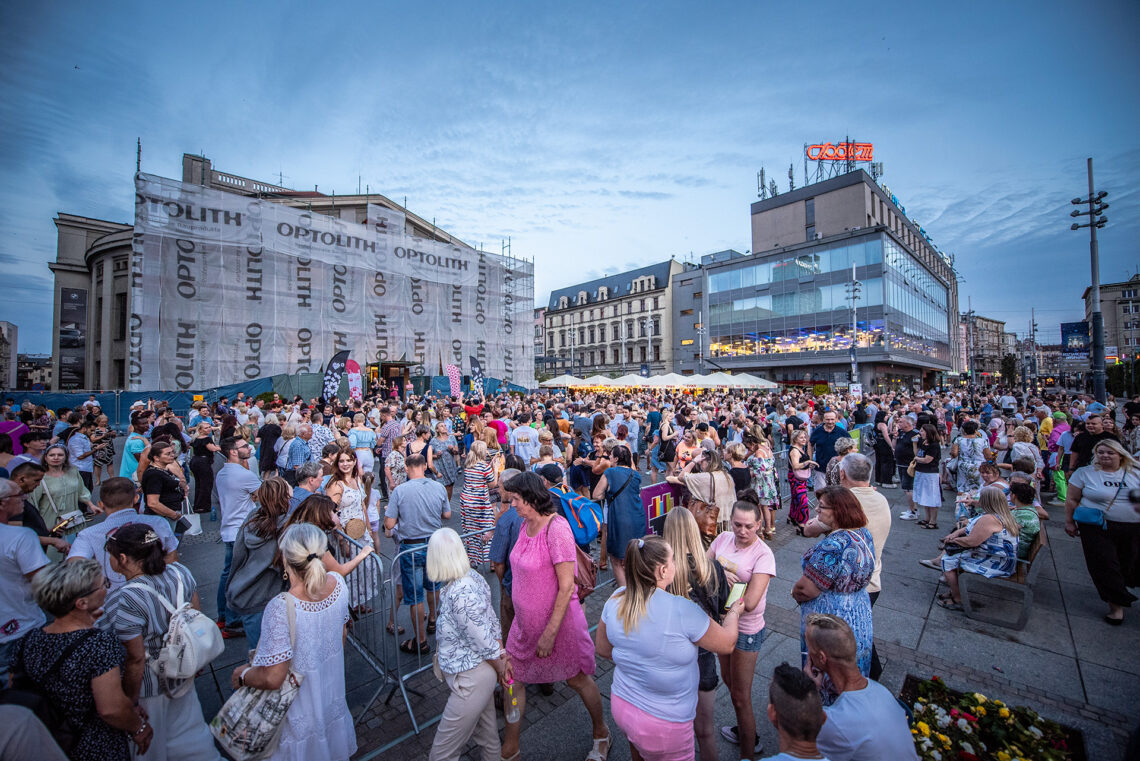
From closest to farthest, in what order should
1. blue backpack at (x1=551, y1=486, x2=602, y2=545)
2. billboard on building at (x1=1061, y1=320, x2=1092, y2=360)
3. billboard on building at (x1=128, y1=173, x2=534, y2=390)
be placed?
blue backpack at (x1=551, y1=486, x2=602, y2=545) → billboard on building at (x1=128, y1=173, x2=534, y2=390) → billboard on building at (x1=1061, y1=320, x2=1092, y2=360)

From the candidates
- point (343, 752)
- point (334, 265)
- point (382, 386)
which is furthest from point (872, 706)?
point (334, 265)

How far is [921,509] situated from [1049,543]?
1.70 metres

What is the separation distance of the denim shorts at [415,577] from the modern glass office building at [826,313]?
3843 cm

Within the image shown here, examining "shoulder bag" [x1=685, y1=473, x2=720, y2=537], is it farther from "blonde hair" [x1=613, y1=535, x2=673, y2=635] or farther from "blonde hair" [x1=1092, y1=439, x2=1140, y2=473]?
"blonde hair" [x1=1092, y1=439, x2=1140, y2=473]

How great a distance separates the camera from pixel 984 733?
10.5 feet

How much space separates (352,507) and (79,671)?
2.83m

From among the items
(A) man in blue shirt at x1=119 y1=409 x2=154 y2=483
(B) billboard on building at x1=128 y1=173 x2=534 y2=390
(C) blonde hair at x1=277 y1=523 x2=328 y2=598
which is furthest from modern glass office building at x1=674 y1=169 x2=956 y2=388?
(A) man in blue shirt at x1=119 y1=409 x2=154 y2=483

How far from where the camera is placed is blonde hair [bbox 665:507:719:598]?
277 centimetres

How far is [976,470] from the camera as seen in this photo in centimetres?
813

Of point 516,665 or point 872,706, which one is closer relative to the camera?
point 872,706

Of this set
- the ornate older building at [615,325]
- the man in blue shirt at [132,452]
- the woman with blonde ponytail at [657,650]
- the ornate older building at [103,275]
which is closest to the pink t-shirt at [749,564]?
the woman with blonde ponytail at [657,650]

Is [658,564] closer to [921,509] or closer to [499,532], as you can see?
[499,532]

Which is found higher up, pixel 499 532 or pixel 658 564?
pixel 658 564

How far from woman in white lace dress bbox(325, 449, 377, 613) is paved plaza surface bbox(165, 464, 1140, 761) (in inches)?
26.5
